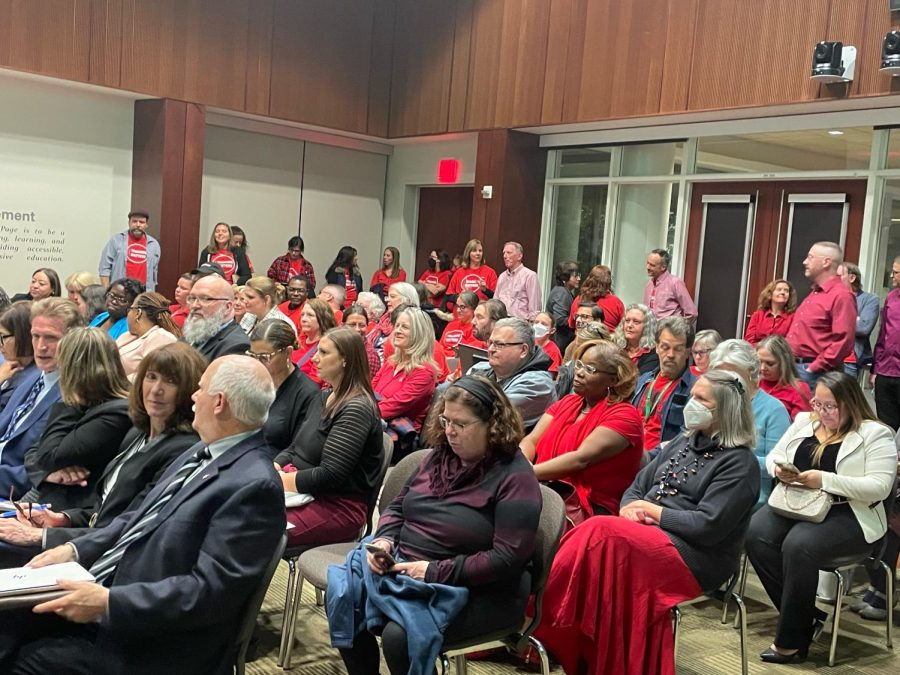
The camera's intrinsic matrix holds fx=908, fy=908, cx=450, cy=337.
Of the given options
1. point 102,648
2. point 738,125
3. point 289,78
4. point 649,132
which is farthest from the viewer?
point 289,78

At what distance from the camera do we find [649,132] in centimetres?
960

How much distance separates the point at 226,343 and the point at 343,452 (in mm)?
1607

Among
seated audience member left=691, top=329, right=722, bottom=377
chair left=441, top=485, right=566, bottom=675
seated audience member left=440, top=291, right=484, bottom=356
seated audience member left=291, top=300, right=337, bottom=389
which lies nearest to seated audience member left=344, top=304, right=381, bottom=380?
seated audience member left=291, top=300, right=337, bottom=389

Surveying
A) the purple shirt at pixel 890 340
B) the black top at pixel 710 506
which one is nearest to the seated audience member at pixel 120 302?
the black top at pixel 710 506

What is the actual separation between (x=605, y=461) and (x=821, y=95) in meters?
5.23

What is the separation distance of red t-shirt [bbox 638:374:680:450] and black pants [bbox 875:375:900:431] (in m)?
2.88

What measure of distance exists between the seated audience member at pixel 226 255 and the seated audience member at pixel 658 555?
767 cm

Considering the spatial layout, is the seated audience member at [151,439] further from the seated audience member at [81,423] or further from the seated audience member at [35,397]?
the seated audience member at [35,397]

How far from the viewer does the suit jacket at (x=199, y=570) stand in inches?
88.3

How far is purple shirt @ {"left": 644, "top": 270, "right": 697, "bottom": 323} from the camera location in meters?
8.52

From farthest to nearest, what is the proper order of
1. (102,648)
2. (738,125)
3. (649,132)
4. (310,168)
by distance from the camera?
(310,168), (649,132), (738,125), (102,648)

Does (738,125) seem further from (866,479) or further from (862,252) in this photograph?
(866,479)

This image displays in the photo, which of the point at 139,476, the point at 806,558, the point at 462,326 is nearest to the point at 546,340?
the point at 462,326

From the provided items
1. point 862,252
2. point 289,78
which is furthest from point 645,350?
point 289,78
